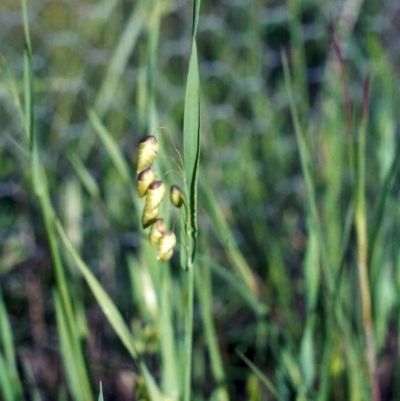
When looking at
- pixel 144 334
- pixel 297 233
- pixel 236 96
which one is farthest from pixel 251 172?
pixel 144 334

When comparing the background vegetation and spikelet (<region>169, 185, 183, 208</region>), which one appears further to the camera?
the background vegetation

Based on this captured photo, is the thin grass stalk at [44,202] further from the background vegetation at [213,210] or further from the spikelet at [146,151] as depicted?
the spikelet at [146,151]

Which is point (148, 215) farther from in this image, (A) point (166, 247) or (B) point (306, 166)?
(B) point (306, 166)

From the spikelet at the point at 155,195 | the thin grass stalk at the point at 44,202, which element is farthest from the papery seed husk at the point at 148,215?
the thin grass stalk at the point at 44,202

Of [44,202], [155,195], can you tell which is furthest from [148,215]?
[44,202]

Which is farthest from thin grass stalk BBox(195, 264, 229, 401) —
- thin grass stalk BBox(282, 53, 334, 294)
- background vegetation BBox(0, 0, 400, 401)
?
thin grass stalk BBox(282, 53, 334, 294)

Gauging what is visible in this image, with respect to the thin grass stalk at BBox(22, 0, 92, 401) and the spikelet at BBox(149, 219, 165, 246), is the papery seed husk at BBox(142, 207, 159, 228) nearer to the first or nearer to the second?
the spikelet at BBox(149, 219, 165, 246)
